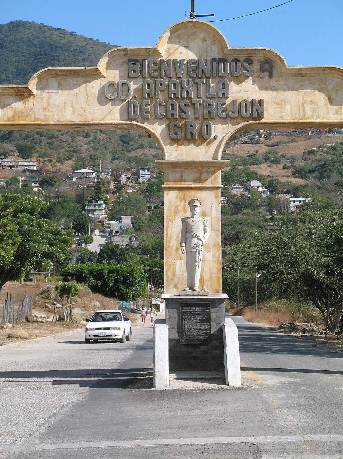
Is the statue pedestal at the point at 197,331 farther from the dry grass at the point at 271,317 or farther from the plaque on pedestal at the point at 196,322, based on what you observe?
the dry grass at the point at 271,317

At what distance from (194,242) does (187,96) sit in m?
2.98

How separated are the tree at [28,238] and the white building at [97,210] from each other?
105 m

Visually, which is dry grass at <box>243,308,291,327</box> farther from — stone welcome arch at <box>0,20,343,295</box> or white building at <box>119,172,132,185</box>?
white building at <box>119,172,132,185</box>

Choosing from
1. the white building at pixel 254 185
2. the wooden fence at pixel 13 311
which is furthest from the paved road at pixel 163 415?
the white building at pixel 254 185

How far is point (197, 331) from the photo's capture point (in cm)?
1538

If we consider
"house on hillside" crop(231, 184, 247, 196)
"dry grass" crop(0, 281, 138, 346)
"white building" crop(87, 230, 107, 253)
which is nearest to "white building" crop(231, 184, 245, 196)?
"house on hillside" crop(231, 184, 247, 196)

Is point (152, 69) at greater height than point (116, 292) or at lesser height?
greater

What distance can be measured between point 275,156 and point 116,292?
12315cm

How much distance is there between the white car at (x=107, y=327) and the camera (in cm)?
3369

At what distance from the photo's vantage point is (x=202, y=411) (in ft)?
36.9

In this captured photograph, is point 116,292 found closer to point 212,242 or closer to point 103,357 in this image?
point 103,357

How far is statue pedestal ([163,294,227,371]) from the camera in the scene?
15.4 metres

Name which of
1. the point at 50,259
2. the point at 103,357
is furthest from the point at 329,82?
the point at 50,259

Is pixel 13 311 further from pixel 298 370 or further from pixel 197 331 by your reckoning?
pixel 197 331
